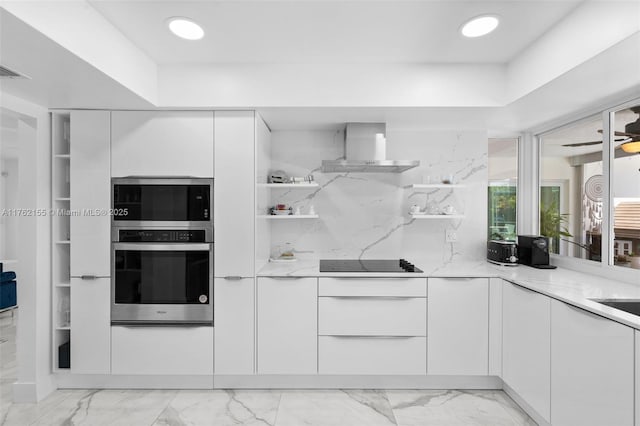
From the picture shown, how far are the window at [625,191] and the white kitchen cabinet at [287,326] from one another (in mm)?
2107

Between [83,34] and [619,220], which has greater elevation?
[83,34]

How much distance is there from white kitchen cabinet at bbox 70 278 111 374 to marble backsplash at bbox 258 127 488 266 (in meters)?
1.39

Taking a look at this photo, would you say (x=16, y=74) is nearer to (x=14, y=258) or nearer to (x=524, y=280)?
(x=524, y=280)

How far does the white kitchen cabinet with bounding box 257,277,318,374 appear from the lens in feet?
8.38

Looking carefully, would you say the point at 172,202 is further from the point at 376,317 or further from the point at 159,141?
the point at 376,317

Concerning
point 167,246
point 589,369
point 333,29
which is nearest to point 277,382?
point 167,246

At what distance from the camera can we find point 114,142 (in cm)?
255

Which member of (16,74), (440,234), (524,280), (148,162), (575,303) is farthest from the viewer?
(440,234)

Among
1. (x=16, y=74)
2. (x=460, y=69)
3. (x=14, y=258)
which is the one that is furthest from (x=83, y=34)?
(x=14, y=258)

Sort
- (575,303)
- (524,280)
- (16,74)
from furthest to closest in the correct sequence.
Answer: (524,280) → (16,74) → (575,303)

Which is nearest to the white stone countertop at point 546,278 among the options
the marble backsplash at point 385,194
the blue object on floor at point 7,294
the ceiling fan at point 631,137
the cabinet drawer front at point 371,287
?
the cabinet drawer front at point 371,287

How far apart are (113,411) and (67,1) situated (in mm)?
2436

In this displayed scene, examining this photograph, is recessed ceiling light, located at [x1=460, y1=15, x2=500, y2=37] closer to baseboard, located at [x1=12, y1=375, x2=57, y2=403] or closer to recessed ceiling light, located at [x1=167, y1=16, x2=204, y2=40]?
recessed ceiling light, located at [x1=167, y1=16, x2=204, y2=40]

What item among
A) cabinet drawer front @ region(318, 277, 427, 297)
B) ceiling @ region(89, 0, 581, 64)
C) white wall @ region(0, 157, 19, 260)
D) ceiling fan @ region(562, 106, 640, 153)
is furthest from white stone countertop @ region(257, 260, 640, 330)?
white wall @ region(0, 157, 19, 260)
